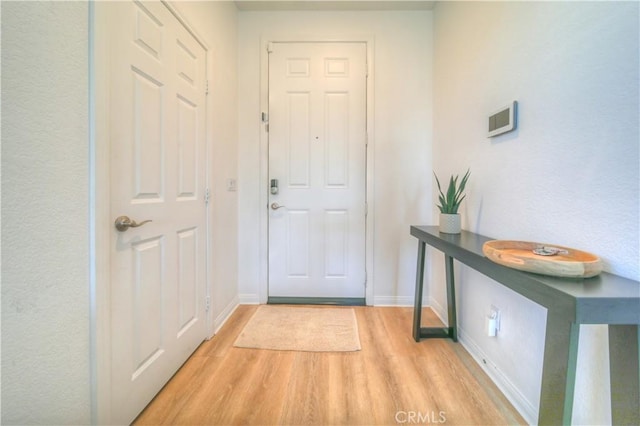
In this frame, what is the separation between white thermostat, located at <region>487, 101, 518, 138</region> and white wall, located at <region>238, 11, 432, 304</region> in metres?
0.90

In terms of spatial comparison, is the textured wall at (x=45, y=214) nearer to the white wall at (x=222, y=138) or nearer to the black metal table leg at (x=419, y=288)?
the white wall at (x=222, y=138)

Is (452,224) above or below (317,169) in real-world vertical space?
below

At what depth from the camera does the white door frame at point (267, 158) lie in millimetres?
2281

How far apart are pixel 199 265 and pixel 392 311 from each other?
1.60m

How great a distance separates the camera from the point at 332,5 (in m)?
2.21

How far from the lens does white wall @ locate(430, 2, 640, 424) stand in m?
0.79

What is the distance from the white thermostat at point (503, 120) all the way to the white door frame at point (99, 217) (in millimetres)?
1745

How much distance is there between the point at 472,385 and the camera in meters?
1.34

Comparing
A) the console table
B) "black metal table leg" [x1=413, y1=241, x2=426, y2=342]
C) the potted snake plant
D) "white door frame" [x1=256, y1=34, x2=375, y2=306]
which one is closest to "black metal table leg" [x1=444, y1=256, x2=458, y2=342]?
"black metal table leg" [x1=413, y1=241, x2=426, y2=342]

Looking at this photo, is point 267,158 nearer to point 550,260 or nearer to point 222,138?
point 222,138

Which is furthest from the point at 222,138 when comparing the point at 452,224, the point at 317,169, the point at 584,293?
the point at 584,293

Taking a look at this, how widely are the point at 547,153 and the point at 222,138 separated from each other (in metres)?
1.96

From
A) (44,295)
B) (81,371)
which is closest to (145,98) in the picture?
(44,295)

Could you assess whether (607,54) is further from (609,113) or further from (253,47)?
(253,47)
